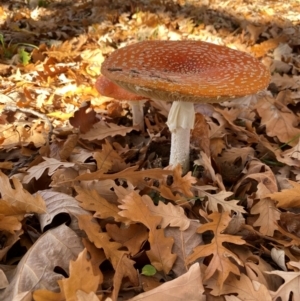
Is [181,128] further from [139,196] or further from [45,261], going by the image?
[45,261]

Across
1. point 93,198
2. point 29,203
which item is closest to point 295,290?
point 93,198

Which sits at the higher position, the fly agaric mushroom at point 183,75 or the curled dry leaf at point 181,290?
the fly agaric mushroom at point 183,75

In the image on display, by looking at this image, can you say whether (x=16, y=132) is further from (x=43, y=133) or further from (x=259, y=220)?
(x=259, y=220)

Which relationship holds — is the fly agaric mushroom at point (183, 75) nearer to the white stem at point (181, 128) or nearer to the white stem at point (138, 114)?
the white stem at point (181, 128)

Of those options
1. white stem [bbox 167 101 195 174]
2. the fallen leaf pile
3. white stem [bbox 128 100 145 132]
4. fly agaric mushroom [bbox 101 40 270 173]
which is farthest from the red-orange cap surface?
white stem [bbox 128 100 145 132]

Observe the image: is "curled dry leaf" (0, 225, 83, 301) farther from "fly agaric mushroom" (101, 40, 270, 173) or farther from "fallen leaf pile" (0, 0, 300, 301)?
"fly agaric mushroom" (101, 40, 270, 173)

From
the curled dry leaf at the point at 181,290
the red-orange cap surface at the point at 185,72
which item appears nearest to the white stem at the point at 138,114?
the red-orange cap surface at the point at 185,72
